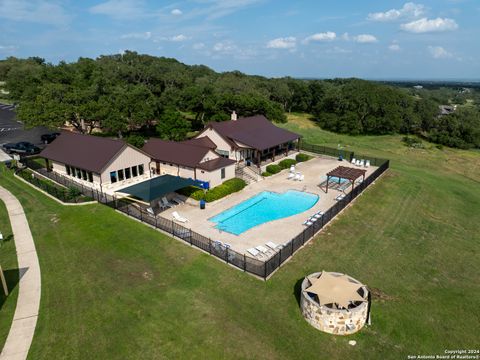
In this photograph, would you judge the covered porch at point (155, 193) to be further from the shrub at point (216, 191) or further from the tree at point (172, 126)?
the tree at point (172, 126)

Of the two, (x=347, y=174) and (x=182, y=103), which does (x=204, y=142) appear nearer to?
(x=347, y=174)

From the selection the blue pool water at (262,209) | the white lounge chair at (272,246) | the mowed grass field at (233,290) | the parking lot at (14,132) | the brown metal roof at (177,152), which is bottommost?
the mowed grass field at (233,290)

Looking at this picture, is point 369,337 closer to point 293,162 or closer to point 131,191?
point 131,191

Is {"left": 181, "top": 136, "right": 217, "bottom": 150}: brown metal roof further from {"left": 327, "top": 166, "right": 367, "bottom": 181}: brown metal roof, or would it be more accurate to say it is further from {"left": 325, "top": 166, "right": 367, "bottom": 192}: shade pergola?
{"left": 327, "top": 166, "right": 367, "bottom": 181}: brown metal roof

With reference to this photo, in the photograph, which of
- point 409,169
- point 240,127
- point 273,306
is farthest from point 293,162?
point 273,306

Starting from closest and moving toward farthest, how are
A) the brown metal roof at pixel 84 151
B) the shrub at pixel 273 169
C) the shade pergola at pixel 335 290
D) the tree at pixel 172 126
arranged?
1. the shade pergola at pixel 335 290
2. the brown metal roof at pixel 84 151
3. the shrub at pixel 273 169
4. the tree at pixel 172 126

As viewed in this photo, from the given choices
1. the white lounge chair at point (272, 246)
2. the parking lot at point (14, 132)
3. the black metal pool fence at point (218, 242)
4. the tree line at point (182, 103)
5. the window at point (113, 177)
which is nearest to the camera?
the black metal pool fence at point (218, 242)

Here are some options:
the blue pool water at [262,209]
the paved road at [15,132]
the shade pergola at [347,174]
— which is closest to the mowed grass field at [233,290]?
the shade pergola at [347,174]
